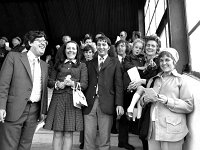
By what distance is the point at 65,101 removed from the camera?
7.14 ft

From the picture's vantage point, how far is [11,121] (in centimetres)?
190

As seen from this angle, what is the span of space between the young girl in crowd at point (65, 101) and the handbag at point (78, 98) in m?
0.05

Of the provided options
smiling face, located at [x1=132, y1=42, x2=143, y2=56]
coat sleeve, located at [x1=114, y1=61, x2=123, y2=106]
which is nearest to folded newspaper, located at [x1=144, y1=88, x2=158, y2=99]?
coat sleeve, located at [x1=114, y1=61, x2=123, y2=106]

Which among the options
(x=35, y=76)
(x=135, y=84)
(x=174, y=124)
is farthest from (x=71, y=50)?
(x=174, y=124)

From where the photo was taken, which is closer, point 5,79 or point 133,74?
point 5,79

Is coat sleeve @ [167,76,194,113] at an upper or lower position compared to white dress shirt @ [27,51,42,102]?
lower

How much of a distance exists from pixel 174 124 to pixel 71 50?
1356 millimetres

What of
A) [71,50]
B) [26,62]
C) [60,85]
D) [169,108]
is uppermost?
[71,50]

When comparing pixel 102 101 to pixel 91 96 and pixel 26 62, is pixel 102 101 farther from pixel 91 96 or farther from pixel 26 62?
pixel 26 62

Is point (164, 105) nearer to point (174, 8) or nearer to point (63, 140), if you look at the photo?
point (63, 140)

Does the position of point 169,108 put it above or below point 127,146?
above

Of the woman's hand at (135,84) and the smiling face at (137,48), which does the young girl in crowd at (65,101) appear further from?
the smiling face at (137,48)

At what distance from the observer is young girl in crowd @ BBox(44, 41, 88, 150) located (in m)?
2.11

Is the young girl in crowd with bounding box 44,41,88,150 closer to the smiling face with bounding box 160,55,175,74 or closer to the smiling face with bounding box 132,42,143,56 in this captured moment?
the smiling face with bounding box 132,42,143,56
